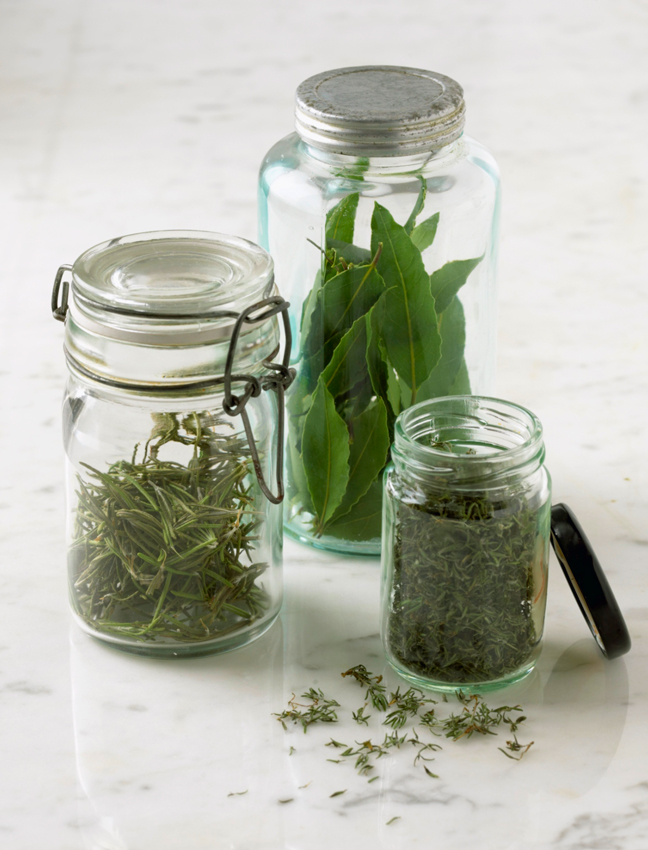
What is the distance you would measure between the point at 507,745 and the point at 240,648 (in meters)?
0.24

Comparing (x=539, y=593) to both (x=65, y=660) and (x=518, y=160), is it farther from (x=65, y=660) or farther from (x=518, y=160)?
(x=518, y=160)

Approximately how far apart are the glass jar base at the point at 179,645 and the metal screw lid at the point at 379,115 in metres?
0.42

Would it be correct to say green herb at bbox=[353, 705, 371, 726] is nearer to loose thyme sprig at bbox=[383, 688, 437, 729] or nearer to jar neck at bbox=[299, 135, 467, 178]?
loose thyme sprig at bbox=[383, 688, 437, 729]

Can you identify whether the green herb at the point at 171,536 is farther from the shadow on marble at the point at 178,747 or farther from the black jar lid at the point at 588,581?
the black jar lid at the point at 588,581

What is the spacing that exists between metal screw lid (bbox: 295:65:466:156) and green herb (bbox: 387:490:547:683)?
304 millimetres

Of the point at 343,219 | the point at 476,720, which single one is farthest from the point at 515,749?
the point at 343,219

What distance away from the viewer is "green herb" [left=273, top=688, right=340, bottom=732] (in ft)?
2.82

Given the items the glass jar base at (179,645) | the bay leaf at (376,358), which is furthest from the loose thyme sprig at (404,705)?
the bay leaf at (376,358)

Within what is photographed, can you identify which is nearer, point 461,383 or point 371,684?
point 371,684

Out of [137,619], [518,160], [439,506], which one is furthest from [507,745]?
[518,160]

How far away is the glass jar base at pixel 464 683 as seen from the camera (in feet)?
2.83

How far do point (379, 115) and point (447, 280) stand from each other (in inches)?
6.3

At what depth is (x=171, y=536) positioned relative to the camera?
0.85 m

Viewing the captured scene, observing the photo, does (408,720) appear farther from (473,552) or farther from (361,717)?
(473,552)
